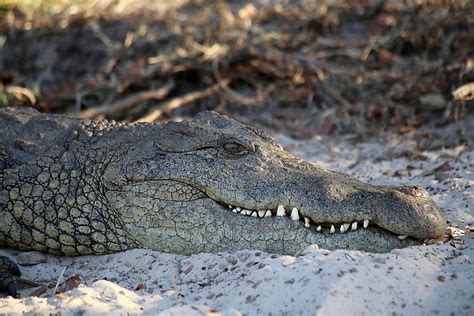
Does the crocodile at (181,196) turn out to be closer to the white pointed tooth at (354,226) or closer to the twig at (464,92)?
the white pointed tooth at (354,226)

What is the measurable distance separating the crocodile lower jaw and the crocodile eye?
0.38 metres

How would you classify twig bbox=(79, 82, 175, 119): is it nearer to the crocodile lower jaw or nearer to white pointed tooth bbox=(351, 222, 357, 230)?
the crocodile lower jaw

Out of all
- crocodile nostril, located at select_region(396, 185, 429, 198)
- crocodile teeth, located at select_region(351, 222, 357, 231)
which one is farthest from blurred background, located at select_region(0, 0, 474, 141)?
crocodile teeth, located at select_region(351, 222, 357, 231)

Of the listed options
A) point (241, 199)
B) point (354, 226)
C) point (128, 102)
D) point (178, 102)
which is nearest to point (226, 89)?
point (178, 102)

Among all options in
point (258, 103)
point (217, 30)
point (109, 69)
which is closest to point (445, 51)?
point (258, 103)

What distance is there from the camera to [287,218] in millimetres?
3650

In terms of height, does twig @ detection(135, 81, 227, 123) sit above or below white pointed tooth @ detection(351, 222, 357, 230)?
below

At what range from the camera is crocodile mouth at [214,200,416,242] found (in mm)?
3535

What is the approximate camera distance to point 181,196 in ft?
12.9

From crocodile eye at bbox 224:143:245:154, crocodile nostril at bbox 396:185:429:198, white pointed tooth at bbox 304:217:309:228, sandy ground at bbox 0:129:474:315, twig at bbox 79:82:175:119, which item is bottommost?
twig at bbox 79:82:175:119

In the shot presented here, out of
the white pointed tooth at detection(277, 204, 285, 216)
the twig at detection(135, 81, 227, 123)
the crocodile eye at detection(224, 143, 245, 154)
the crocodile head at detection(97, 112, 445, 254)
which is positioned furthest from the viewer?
the twig at detection(135, 81, 227, 123)

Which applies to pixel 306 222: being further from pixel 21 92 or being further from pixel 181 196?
pixel 21 92

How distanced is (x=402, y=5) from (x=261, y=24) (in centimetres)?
173

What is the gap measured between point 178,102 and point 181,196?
10.2 feet
